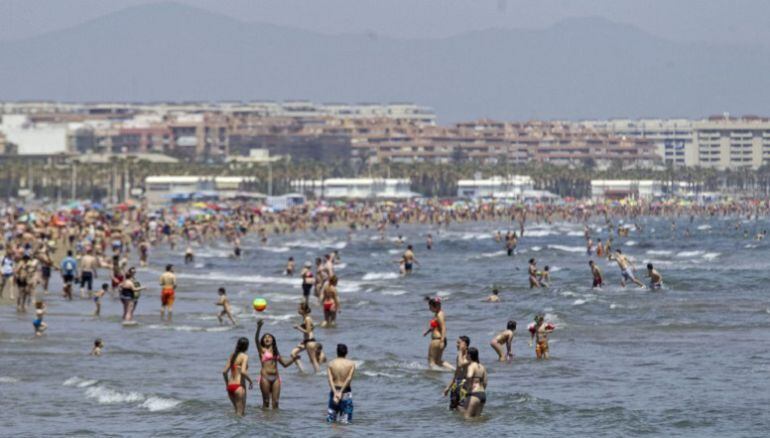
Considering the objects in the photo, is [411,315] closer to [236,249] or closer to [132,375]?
[132,375]

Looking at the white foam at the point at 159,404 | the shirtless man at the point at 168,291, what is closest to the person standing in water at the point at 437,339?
the white foam at the point at 159,404

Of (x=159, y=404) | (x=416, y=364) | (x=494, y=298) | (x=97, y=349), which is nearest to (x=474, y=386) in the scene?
(x=159, y=404)

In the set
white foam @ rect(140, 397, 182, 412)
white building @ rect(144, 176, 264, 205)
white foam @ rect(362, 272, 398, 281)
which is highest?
white building @ rect(144, 176, 264, 205)

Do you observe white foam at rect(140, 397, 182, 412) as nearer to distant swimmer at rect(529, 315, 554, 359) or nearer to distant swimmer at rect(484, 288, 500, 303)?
distant swimmer at rect(529, 315, 554, 359)

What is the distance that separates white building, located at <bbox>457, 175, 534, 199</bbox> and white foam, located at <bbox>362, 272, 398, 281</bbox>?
122 metres

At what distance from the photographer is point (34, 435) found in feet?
62.5

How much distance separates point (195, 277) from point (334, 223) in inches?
2849

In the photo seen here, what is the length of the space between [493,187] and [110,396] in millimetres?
160921

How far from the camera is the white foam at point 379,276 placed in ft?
169

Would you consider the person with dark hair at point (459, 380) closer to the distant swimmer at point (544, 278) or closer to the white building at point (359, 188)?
the distant swimmer at point (544, 278)

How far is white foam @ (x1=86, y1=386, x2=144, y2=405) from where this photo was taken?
21578 millimetres

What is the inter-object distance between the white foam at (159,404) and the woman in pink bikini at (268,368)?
4.50ft

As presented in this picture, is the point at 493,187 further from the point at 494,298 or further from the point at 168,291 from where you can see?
the point at 168,291

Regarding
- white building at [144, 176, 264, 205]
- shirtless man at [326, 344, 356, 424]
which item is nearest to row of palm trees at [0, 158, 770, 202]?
white building at [144, 176, 264, 205]
